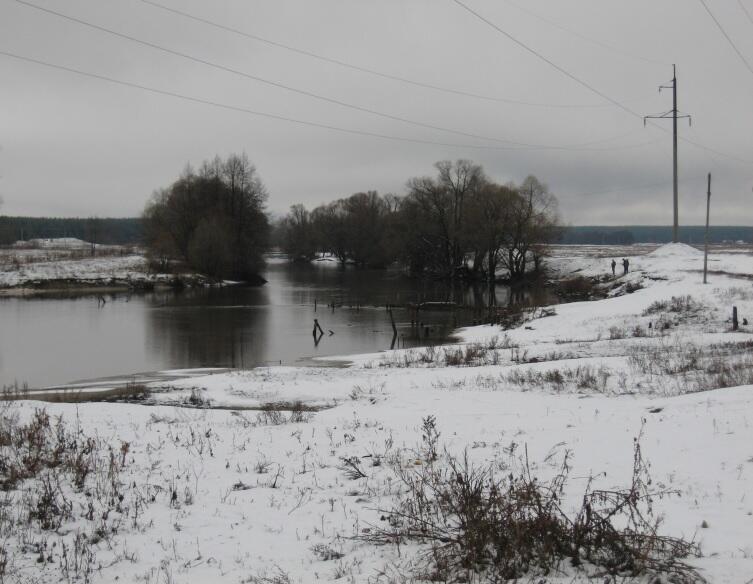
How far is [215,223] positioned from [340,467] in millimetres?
75292

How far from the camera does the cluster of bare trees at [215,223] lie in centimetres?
7731

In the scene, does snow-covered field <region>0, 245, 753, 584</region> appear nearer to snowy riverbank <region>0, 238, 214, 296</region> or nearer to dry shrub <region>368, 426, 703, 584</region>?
dry shrub <region>368, 426, 703, 584</region>

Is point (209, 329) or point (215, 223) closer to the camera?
point (209, 329)

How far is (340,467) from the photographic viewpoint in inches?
287

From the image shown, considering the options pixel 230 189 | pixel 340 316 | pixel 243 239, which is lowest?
pixel 340 316

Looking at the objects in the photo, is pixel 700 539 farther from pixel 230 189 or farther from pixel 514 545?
pixel 230 189

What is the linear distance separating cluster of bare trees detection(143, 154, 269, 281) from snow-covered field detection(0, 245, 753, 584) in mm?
64160

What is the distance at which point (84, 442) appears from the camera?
28.1ft

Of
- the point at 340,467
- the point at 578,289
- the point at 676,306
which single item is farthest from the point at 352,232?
the point at 340,467

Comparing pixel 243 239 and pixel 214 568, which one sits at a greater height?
pixel 243 239

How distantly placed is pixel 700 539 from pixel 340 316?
4009 centimetres

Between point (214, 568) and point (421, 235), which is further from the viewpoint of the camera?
point (421, 235)

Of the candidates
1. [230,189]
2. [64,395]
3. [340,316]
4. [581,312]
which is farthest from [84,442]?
[230,189]

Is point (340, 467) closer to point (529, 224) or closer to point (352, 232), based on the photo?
point (529, 224)
